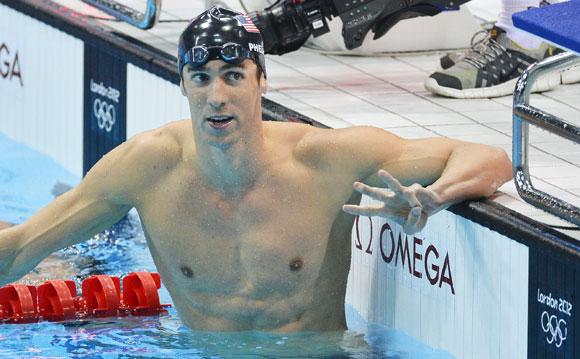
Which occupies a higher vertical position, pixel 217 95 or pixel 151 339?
pixel 217 95

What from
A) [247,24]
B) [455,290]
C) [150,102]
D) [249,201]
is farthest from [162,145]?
[150,102]

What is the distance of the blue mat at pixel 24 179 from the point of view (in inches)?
245

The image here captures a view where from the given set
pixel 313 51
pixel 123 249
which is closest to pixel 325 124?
pixel 123 249

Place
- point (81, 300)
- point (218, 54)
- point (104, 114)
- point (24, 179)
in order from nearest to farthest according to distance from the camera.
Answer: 1. point (218, 54)
2. point (81, 300)
3. point (104, 114)
4. point (24, 179)

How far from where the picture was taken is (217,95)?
373 centimetres

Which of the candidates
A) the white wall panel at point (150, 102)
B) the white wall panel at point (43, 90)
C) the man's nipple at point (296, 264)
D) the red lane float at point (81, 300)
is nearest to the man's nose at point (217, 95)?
the man's nipple at point (296, 264)

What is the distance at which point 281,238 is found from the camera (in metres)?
4.01

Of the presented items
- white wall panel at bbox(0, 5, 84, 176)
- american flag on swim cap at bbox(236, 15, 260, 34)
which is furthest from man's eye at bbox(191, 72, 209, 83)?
white wall panel at bbox(0, 5, 84, 176)

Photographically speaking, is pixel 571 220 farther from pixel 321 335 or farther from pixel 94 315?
pixel 94 315

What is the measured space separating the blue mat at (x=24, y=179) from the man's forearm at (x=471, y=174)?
2.52 m

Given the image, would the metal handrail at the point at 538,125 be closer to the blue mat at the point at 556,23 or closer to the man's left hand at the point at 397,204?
the blue mat at the point at 556,23

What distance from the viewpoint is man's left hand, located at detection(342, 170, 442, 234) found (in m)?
3.52

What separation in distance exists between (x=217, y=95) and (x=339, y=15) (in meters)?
1.91

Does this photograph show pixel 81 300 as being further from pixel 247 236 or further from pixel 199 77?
pixel 199 77
